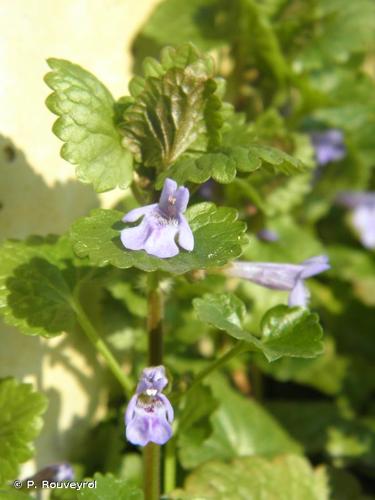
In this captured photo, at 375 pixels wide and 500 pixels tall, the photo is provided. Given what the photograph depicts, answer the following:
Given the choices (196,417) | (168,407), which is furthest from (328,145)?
(168,407)

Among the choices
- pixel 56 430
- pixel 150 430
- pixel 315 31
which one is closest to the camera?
pixel 150 430

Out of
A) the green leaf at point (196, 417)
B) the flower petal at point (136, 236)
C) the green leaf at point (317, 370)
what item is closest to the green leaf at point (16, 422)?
the green leaf at point (196, 417)

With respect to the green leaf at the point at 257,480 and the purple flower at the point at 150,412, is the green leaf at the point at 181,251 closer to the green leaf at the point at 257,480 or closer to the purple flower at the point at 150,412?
the purple flower at the point at 150,412

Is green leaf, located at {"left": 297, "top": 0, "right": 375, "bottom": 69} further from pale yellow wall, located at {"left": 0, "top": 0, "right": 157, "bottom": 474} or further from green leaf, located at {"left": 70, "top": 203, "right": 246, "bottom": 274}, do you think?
green leaf, located at {"left": 70, "top": 203, "right": 246, "bottom": 274}

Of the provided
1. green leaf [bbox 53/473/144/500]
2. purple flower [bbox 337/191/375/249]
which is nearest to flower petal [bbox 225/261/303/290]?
green leaf [bbox 53/473/144/500]

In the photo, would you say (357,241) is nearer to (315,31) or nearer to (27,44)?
(315,31)

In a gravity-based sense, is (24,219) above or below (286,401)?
above

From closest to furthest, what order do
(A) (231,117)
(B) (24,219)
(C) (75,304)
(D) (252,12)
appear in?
(C) (75,304)
(A) (231,117)
(B) (24,219)
(D) (252,12)

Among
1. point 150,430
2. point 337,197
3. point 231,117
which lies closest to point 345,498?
point 150,430
